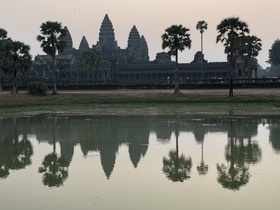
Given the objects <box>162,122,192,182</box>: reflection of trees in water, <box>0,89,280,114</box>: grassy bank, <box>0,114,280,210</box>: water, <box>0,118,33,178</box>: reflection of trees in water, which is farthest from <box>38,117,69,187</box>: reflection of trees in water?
<box>0,89,280,114</box>: grassy bank

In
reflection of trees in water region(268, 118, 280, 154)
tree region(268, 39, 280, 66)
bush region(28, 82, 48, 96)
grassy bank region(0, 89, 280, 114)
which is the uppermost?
tree region(268, 39, 280, 66)

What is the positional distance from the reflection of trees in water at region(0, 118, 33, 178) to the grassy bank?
2113 cm

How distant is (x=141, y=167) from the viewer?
19922 mm

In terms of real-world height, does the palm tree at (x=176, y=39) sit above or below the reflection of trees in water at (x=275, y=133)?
above

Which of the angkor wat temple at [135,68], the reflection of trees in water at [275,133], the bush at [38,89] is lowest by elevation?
the reflection of trees in water at [275,133]

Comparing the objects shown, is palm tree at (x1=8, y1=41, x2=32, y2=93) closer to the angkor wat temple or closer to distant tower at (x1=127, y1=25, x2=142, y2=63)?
the angkor wat temple

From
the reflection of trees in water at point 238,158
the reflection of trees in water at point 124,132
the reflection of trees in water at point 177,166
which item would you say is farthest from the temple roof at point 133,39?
the reflection of trees in water at point 177,166

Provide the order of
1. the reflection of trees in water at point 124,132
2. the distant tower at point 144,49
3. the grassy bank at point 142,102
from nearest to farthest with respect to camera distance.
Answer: the reflection of trees in water at point 124,132 → the grassy bank at point 142,102 → the distant tower at point 144,49

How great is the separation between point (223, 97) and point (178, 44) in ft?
36.6

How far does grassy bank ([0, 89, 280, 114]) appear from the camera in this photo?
5456 cm

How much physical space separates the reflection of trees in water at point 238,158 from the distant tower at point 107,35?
15495cm

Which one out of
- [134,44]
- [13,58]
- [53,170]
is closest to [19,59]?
[13,58]

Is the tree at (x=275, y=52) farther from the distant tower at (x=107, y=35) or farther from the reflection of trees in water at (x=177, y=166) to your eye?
the reflection of trees in water at (x=177, y=166)

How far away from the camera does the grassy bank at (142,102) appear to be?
54.6m
